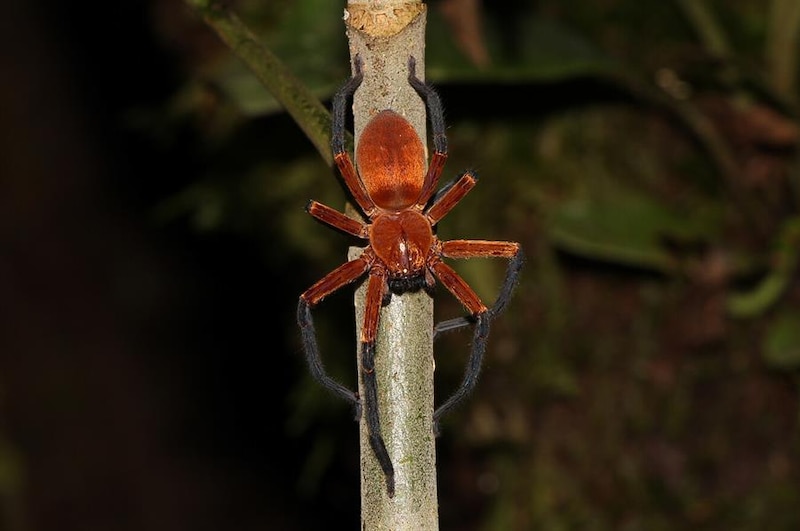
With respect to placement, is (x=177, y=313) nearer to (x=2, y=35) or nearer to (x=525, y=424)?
(x=2, y=35)

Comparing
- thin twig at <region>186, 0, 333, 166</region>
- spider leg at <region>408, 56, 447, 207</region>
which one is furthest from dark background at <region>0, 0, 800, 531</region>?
thin twig at <region>186, 0, 333, 166</region>

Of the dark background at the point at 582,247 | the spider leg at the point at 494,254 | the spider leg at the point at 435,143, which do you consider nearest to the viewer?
the spider leg at the point at 435,143

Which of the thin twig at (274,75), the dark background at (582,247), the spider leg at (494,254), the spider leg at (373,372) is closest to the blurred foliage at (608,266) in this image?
the dark background at (582,247)

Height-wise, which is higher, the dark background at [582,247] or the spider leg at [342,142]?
the dark background at [582,247]

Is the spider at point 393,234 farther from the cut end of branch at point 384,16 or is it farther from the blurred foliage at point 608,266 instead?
the blurred foliage at point 608,266

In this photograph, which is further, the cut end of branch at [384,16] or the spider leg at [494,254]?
the spider leg at [494,254]

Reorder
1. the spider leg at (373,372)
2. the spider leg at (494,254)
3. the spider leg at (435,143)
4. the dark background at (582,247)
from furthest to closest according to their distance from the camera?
the dark background at (582,247), the spider leg at (494,254), the spider leg at (435,143), the spider leg at (373,372)

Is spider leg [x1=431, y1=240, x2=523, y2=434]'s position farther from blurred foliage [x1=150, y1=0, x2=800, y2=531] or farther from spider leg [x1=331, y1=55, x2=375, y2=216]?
blurred foliage [x1=150, y1=0, x2=800, y2=531]
